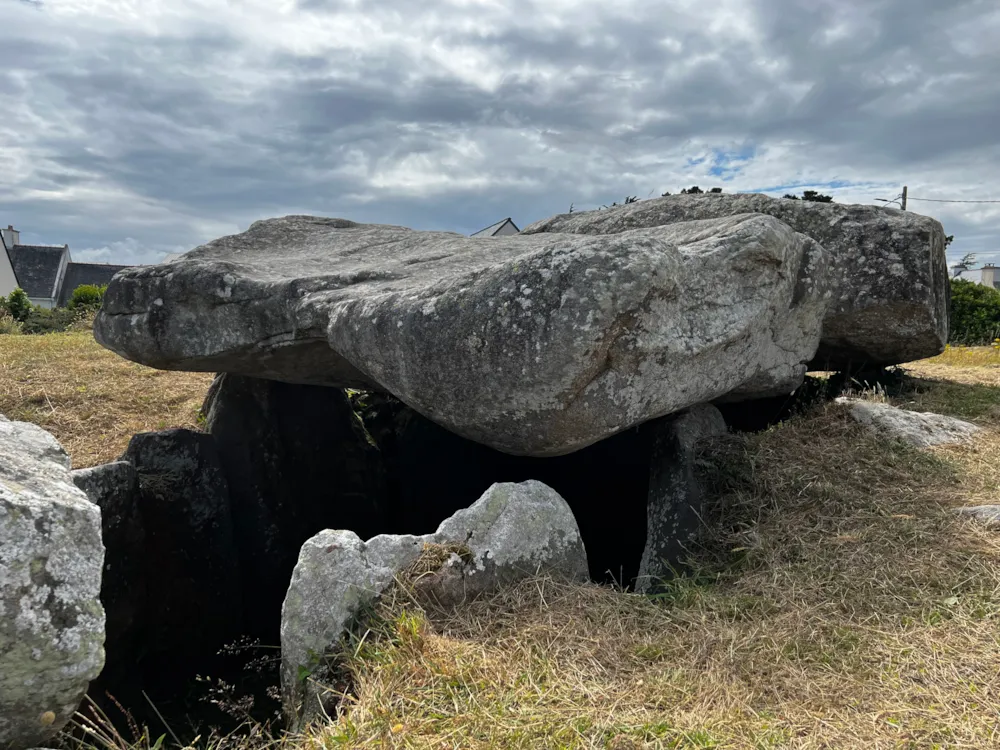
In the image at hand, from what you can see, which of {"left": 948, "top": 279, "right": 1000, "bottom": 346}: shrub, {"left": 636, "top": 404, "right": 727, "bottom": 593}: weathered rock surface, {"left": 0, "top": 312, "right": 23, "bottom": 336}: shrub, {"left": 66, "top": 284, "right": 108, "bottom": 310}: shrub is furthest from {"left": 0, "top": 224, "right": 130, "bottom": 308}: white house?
{"left": 636, "top": 404, "right": 727, "bottom": 593}: weathered rock surface

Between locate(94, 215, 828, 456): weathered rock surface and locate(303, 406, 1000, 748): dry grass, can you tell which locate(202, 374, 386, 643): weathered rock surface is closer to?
locate(94, 215, 828, 456): weathered rock surface

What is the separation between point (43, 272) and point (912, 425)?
142ft

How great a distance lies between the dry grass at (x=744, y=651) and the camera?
8.48 ft

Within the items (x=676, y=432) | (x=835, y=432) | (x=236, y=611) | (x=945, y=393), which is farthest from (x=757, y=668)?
(x=945, y=393)

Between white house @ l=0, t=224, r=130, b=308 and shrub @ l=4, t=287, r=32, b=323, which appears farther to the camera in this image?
white house @ l=0, t=224, r=130, b=308

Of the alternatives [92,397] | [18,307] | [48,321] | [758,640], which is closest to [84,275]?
[18,307]

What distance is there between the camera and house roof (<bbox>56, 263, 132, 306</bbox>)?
40.0 meters

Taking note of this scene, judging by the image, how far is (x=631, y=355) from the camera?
371 centimetres

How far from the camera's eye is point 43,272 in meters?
39.2

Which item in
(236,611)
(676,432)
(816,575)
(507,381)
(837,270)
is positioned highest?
(837,270)

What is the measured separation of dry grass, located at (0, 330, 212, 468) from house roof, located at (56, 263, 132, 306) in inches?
1369

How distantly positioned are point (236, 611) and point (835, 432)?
4292mm

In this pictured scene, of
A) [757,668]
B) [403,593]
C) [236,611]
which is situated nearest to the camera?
[757,668]

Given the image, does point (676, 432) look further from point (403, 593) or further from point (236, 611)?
point (236, 611)
